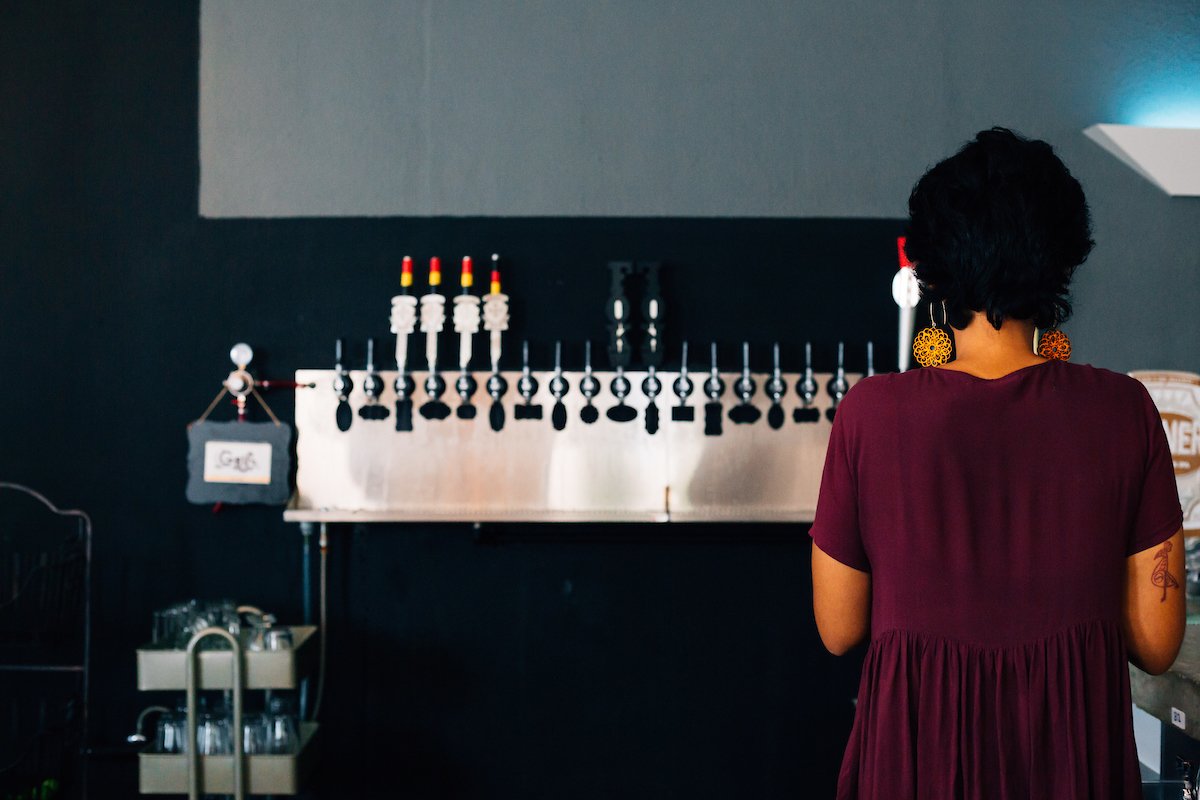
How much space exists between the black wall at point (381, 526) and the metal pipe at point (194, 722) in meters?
0.54

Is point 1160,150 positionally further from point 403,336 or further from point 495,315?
point 403,336

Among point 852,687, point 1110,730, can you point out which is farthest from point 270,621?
point 1110,730

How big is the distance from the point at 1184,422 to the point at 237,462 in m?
2.94

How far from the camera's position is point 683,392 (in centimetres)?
285

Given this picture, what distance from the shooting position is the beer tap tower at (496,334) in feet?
9.37

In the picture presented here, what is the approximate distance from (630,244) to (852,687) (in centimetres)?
152

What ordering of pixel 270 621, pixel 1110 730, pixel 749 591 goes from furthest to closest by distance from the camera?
1. pixel 749 591
2. pixel 270 621
3. pixel 1110 730

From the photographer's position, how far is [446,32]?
297 cm

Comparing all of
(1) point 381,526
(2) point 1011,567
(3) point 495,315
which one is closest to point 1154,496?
(2) point 1011,567

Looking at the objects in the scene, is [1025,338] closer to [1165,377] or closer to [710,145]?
[710,145]

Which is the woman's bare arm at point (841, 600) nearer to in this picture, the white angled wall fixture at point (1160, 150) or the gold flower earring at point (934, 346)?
the gold flower earring at point (934, 346)

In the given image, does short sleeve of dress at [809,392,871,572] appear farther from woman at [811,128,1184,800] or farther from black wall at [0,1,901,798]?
black wall at [0,1,901,798]

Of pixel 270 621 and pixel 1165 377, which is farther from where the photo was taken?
pixel 1165 377

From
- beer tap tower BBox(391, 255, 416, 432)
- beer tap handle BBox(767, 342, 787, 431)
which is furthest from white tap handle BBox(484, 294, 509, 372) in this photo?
beer tap handle BBox(767, 342, 787, 431)
